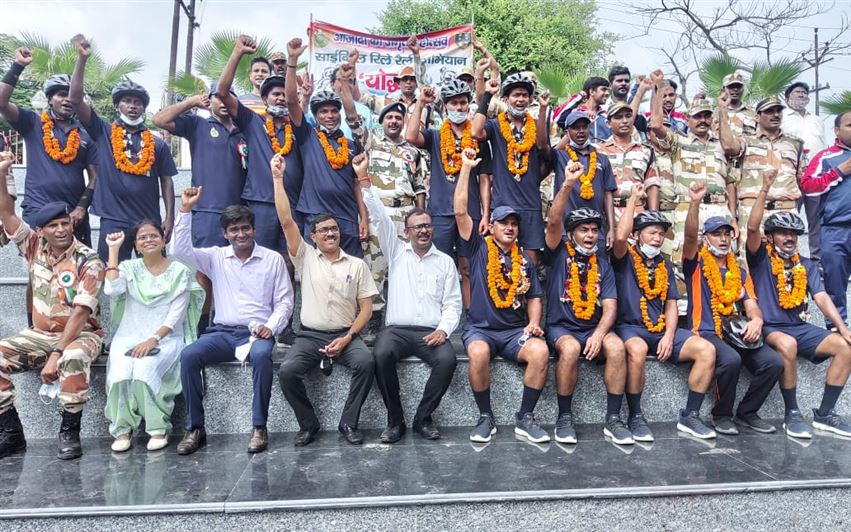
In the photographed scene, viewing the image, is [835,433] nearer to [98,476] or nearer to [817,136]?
[817,136]

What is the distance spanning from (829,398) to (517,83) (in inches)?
140

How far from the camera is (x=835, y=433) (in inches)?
195

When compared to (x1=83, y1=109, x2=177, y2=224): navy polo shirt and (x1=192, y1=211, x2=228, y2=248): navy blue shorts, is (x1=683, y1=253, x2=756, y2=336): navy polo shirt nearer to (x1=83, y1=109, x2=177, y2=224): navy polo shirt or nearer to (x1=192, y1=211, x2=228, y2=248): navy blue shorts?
(x1=192, y1=211, x2=228, y2=248): navy blue shorts

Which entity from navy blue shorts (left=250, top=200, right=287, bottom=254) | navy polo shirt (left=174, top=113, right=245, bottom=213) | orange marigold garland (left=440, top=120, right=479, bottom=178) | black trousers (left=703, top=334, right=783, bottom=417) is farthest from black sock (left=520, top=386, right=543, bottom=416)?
navy polo shirt (left=174, top=113, right=245, bottom=213)

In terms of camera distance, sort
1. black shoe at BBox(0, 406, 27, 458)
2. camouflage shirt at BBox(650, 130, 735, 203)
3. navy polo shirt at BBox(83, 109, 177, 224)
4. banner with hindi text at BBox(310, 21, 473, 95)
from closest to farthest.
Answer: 1. black shoe at BBox(0, 406, 27, 458)
2. navy polo shirt at BBox(83, 109, 177, 224)
3. camouflage shirt at BBox(650, 130, 735, 203)
4. banner with hindi text at BBox(310, 21, 473, 95)

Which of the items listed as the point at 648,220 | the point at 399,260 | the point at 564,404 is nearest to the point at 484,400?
the point at 564,404

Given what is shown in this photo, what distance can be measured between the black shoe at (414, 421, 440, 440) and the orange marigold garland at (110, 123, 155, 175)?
3.19 m

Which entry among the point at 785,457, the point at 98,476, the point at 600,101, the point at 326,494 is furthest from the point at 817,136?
the point at 98,476

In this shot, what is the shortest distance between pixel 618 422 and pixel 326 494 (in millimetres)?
2295

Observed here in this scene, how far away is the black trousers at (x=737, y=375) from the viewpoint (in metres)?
4.96

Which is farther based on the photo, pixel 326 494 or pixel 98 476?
pixel 98 476

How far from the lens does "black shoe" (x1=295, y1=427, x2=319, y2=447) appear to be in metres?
4.57

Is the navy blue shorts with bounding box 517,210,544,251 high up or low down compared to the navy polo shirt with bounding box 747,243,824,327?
up

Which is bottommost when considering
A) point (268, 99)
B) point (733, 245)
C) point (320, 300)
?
point (320, 300)
